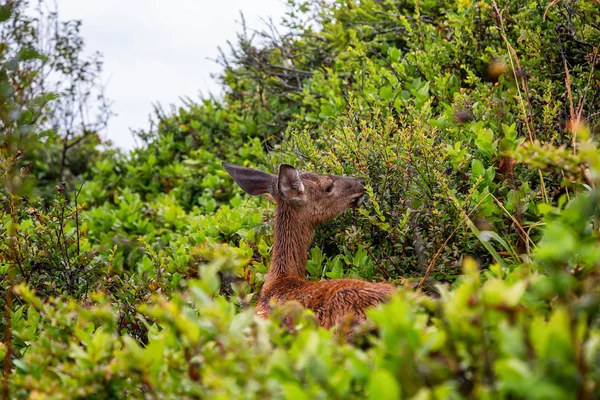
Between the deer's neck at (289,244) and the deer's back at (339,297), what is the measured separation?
1.99 ft

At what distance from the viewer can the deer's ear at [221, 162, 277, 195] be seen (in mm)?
5223

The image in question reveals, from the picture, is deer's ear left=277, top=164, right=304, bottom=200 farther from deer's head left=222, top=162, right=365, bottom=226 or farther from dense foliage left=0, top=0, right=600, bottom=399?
dense foliage left=0, top=0, right=600, bottom=399

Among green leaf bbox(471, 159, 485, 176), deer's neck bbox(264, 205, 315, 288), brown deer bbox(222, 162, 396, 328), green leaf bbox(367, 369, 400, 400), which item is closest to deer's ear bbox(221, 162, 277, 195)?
brown deer bbox(222, 162, 396, 328)

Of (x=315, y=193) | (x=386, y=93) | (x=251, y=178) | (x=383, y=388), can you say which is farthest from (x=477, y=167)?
(x=383, y=388)

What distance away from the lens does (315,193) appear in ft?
16.3

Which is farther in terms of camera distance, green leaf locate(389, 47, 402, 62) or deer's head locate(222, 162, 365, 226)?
green leaf locate(389, 47, 402, 62)

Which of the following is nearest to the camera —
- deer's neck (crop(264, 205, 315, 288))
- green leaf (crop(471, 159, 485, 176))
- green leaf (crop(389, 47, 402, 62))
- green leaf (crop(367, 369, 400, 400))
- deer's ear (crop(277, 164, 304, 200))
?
green leaf (crop(367, 369, 400, 400))

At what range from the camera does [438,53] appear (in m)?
5.97

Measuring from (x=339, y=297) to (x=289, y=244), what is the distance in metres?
1.25

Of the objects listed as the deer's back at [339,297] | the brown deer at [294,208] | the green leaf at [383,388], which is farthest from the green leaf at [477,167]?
the green leaf at [383,388]

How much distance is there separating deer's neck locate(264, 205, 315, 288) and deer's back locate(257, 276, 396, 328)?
61 cm

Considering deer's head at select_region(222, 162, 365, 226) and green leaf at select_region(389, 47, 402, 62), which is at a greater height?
green leaf at select_region(389, 47, 402, 62)

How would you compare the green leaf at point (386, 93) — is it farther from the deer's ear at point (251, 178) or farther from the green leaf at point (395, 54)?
the deer's ear at point (251, 178)

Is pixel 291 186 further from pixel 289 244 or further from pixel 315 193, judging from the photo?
pixel 289 244
